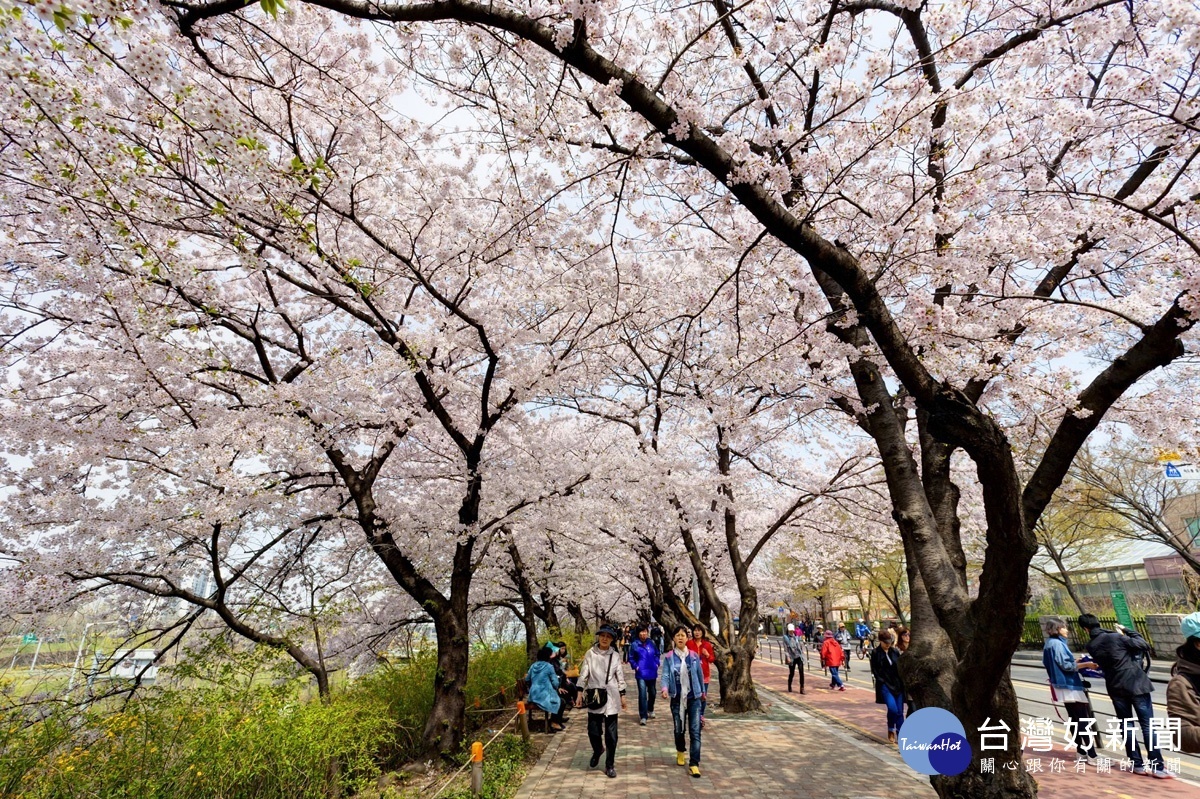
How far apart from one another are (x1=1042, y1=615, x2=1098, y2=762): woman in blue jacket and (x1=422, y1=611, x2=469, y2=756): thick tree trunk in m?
7.91

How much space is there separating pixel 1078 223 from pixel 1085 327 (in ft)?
7.42

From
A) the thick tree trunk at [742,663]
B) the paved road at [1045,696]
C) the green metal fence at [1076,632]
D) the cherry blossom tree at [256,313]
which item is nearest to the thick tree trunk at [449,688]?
the cherry blossom tree at [256,313]

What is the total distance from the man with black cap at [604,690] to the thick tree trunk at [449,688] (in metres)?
1.87

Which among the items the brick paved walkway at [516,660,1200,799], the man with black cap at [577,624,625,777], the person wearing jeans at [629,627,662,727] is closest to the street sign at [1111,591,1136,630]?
the brick paved walkway at [516,660,1200,799]

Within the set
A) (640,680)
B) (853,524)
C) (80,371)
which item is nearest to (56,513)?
(80,371)

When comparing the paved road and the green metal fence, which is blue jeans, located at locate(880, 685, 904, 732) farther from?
the green metal fence

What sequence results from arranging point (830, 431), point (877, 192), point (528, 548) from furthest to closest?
point (528, 548) → point (830, 431) → point (877, 192)

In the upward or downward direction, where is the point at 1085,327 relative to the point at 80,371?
upward

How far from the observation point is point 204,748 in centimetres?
416

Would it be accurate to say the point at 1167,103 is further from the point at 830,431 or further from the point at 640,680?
the point at 640,680

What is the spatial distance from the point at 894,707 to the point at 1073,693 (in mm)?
2394

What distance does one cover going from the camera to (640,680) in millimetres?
11281

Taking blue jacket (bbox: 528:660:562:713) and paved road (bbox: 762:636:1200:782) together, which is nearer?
paved road (bbox: 762:636:1200:782)

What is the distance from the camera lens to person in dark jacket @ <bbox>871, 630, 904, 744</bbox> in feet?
28.2
